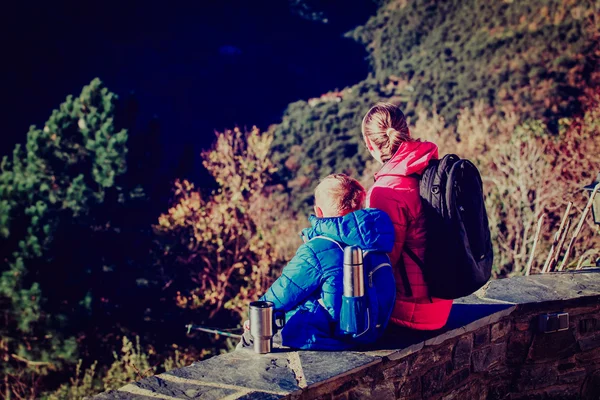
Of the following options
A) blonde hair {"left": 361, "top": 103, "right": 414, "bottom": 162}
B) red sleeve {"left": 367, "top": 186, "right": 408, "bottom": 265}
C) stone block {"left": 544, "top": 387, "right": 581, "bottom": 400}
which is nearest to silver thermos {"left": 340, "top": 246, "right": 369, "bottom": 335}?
red sleeve {"left": 367, "top": 186, "right": 408, "bottom": 265}

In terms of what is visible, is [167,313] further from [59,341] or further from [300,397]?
[300,397]

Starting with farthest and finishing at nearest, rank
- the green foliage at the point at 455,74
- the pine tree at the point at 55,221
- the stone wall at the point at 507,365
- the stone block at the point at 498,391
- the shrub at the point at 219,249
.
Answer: the green foliage at the point at 455,74 < the shrub at the point at 219,249 < the pine tree at the point at 55,221 < the stone block at the point at 498,391 < the stone wall at the point at 507,365

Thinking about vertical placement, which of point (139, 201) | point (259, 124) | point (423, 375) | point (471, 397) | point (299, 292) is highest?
point (259, 124)

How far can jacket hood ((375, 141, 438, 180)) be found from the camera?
2104mm

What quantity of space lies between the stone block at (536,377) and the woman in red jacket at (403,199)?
644mm

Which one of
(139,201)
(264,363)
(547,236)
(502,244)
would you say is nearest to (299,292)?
(264,363)

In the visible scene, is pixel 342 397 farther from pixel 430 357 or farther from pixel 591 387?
pixel 591 387

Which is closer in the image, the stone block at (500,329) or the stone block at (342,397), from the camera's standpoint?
the stone block at (342,397)

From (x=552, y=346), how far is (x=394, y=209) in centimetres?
118

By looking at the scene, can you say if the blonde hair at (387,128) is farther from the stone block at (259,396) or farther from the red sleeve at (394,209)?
the stone block at (259,396)

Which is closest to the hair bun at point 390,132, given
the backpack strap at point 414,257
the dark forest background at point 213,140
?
the backpack strap at point 414,257

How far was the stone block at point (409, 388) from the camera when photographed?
2.11m

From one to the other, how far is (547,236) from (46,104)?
741 inches

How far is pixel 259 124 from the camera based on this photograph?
81.4 ft
